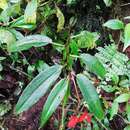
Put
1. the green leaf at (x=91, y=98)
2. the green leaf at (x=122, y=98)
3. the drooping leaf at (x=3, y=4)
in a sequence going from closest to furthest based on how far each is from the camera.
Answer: the green leaf at (x=91, y=98) → the green leaf at (x=122, y=98) → the drooping leaf at (x=3, y=4)

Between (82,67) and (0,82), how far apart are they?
429 mm

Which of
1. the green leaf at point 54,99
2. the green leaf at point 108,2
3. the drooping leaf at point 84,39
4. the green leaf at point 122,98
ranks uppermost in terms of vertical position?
the green leaf at point 108,2

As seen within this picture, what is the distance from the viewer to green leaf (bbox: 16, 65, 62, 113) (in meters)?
1.14

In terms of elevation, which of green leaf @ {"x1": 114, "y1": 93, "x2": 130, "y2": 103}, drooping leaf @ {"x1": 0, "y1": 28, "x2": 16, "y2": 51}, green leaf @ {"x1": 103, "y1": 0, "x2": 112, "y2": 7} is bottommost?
green leaf @ {"x1": 114, "y1": 93, "x2": 130, "y2": 103}

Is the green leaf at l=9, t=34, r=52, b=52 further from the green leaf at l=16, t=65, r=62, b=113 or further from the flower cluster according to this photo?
the flower cluster

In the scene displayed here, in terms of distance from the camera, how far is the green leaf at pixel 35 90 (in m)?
1.14

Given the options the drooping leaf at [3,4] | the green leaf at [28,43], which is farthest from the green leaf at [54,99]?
the drooping leaf at [3,4]

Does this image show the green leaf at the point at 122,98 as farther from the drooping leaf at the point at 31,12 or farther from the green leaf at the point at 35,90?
the drooping leaf at the point at 31,12

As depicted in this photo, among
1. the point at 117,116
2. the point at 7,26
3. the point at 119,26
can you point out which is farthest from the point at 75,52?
the point at 117,116

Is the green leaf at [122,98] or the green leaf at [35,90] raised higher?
the green leaf at [35,90]

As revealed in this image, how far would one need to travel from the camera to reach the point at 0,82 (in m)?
1.68

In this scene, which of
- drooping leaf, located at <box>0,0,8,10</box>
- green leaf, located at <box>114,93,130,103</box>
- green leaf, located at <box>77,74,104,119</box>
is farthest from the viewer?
drooping leaf, located at <box>0,0,8,10</box>

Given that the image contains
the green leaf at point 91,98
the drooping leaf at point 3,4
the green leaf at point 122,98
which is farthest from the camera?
the drooping leaf at point 3,4

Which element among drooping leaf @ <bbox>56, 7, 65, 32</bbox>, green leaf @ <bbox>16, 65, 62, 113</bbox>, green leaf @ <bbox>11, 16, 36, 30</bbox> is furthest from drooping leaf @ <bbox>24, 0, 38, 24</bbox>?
green leaf @ <bbox>16, 65, 62, 113</bbox>
